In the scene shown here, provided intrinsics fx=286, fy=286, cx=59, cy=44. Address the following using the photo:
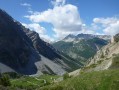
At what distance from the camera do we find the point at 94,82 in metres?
48.2

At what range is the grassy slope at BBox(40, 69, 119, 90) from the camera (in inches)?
1831

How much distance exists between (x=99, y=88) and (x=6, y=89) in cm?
1496

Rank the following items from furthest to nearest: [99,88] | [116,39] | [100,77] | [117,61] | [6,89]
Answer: [116,39]
[117,61]
[100,77]
[99,88]
[6,89]

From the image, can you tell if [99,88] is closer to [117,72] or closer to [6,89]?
[117,72]

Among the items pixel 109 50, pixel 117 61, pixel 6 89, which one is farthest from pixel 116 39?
pixel 6 89

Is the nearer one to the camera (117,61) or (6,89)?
(6,89)

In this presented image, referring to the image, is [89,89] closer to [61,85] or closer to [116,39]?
[61,85]

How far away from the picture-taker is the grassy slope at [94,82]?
46.5m

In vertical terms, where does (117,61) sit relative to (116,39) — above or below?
below

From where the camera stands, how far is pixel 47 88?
166ft

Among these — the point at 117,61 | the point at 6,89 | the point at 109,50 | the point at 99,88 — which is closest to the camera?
the point at 6,89

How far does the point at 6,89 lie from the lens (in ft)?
136

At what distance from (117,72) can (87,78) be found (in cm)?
546

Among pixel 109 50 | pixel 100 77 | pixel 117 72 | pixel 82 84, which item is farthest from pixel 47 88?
pixel 109 50
